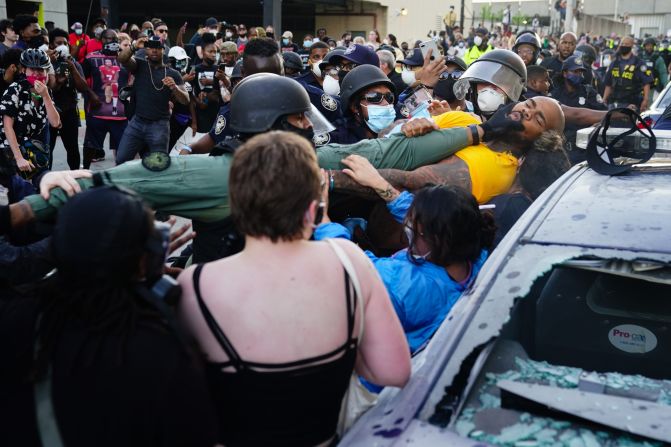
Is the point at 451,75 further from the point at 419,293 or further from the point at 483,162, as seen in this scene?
the point at 419,293

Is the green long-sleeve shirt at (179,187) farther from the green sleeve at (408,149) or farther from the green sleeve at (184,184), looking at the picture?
the green sleeve at (408,149)

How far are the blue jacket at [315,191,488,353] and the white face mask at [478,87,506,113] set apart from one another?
241 centimetres

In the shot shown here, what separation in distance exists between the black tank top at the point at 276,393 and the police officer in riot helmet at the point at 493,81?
335cm

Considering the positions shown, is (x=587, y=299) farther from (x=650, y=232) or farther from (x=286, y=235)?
(x=286, y=235)

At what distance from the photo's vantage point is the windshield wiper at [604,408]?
5.97 ft

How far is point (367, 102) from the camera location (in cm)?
447

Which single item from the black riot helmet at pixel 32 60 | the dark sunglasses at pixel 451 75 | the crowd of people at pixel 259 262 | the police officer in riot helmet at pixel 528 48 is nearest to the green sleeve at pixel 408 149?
the crowd of people at pixel 259 262

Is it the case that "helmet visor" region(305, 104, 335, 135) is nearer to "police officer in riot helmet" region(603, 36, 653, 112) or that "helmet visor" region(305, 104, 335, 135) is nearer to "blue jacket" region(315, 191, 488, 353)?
"blue jacket" region(315, 191, 488, 353)

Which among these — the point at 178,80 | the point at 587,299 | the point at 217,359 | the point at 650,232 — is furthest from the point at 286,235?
the point at 178,80

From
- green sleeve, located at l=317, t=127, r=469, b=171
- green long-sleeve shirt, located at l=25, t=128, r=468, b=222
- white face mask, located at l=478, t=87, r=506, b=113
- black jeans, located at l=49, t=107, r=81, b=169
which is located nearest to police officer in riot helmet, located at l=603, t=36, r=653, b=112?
white face mask, located at l=478, t=87, r=506, b=113

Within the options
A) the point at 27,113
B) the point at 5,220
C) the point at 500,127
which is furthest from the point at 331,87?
the point at 5,220

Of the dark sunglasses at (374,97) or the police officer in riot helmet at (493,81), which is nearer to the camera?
the dark sunglasses at (374,97)

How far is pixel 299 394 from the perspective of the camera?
6.08ft

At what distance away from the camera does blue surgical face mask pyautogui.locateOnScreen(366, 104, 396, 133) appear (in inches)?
175
